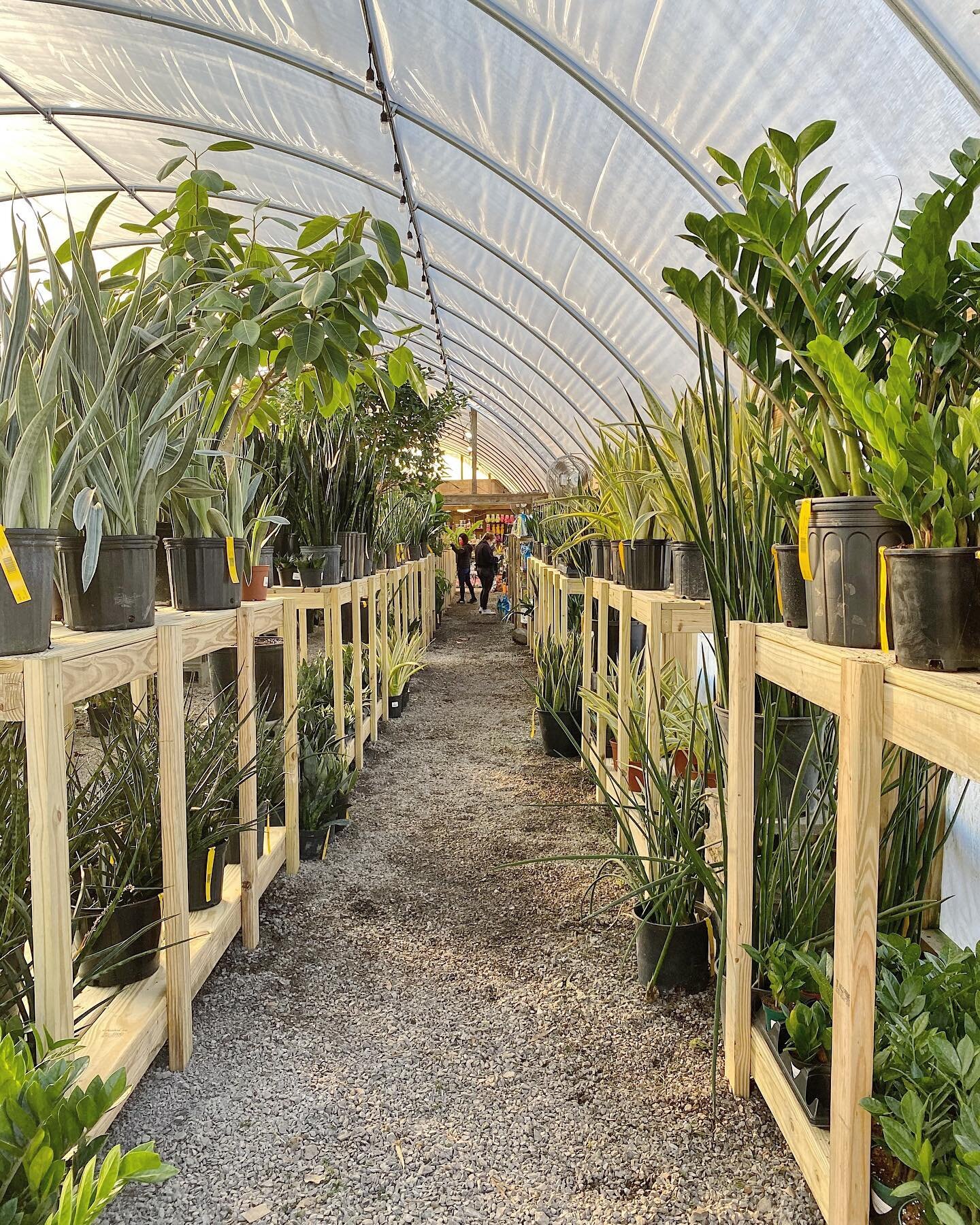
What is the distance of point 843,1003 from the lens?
3.75ft

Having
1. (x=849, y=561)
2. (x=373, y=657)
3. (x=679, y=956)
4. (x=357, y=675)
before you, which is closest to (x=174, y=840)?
(x=679, y=956)

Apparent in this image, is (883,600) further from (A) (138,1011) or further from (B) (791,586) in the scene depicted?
(A) (138,1011)

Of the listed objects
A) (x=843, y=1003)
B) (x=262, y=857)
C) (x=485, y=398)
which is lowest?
(x=262, y=857)

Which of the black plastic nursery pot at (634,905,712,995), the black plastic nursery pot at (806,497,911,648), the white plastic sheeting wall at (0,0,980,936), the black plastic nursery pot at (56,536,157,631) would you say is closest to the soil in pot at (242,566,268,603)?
the black plastic nursery pot at (56,536,157,631)

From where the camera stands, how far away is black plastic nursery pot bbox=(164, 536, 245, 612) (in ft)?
6.66

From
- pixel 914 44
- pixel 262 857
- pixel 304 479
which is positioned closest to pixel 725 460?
pixel 914 44

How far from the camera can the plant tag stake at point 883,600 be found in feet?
3.62

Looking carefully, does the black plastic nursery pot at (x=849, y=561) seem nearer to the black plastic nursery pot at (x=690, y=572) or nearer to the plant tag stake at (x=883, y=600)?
the plant tag stake at (x=883, y=600)

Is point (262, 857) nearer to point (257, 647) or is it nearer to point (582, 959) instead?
point (582, 959)

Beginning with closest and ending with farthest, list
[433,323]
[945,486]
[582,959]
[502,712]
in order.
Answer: [945,486]
[582,959]
[502,712]
[433,323]

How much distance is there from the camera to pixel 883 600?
1125mm

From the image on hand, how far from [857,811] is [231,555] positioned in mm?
1518

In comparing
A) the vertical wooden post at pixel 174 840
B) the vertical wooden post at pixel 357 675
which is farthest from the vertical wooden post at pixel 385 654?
the vertical wooden post at pixel 174 840

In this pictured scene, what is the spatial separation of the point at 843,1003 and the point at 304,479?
9.19ft
